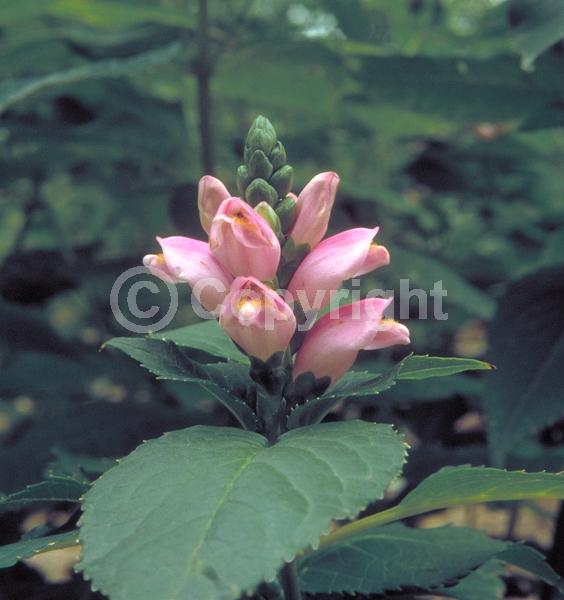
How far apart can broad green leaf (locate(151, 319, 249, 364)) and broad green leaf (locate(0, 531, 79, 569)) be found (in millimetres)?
228

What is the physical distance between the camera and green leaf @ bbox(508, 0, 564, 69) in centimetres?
136

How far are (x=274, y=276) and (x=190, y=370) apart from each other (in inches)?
5.5

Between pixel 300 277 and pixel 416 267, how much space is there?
4.37ft

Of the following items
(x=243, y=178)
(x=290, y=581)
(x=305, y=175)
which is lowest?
(x=305, y=175)

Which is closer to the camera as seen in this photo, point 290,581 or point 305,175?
point 290,581

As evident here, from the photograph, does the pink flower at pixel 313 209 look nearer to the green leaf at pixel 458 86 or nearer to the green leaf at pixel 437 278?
the green leaf at pixel 458 86

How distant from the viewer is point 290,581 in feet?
2.77

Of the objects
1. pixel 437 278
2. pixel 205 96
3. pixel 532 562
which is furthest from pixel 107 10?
pixel 532 562

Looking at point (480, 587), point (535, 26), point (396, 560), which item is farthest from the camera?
point (535, 26)

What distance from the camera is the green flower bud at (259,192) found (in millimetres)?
873

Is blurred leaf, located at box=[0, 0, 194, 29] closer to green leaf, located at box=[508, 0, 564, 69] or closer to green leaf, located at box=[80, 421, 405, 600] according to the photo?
green leaf, located at box=[508, 0, 564, 69]

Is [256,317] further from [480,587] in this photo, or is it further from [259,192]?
[480,587]

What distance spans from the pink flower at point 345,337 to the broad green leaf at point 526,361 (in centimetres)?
55

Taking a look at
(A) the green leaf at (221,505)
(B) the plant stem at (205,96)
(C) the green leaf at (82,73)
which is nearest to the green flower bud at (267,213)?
(A) the green leaf at (221,505)
